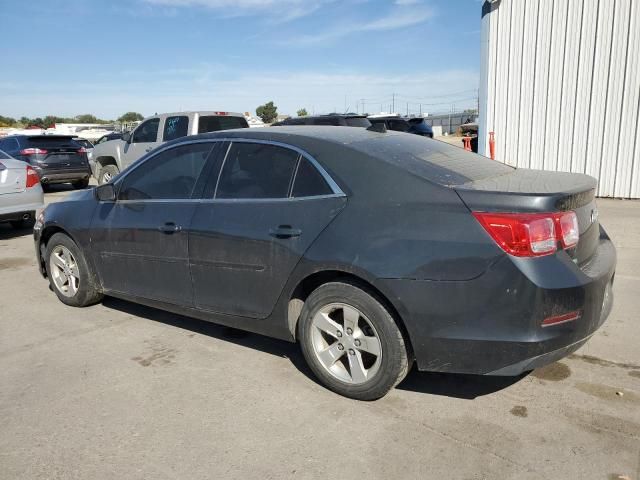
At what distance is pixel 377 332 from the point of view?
10.3ft

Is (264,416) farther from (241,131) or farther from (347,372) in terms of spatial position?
(241,131)

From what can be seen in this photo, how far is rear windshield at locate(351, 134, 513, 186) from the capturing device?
10.6 ft

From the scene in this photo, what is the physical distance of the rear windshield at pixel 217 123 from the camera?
37.9 ft

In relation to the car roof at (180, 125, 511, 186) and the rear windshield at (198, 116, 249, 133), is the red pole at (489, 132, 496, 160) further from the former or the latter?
the car roof at (180, 125, 511, 186)

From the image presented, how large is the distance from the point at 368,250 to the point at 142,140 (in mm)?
10670

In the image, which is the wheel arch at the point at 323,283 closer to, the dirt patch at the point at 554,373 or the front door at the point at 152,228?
the front door at the point at 152,228

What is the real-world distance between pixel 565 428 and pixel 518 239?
42.9 inches

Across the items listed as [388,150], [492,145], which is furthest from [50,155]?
[388,150]

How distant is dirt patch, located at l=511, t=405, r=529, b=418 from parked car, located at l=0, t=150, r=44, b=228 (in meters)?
8.13

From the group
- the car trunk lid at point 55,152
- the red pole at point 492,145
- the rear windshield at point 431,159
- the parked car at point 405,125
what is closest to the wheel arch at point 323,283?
the rear windshield at point 431,159

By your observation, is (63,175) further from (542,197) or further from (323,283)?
(542,197)

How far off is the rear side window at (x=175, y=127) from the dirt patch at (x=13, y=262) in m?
4.77

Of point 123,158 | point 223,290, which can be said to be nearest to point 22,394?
point 223,290

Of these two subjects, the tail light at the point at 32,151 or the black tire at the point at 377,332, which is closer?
the black tire at the point at 377,332
